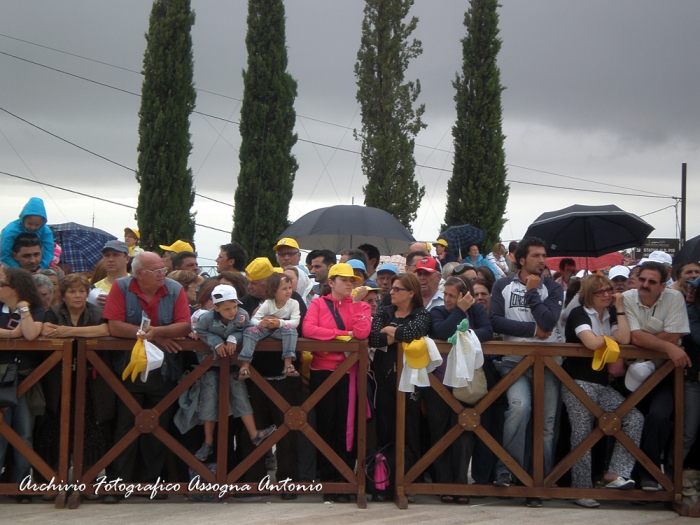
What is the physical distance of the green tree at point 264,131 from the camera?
17.8m

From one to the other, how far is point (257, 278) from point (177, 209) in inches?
462

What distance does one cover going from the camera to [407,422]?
5.72 meters

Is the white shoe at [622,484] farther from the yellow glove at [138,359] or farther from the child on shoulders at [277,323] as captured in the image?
the yellow glove at [138,359]

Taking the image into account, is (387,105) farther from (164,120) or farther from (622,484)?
(622,484)

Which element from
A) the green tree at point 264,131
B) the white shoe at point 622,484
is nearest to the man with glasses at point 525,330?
the white shoe at point 622,484

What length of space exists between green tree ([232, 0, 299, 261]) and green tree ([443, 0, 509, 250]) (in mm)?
5525

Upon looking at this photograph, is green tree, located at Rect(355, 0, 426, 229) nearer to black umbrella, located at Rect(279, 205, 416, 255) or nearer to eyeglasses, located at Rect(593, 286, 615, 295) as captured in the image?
black umbrella, located at Rect(279, 205, 416, 255)

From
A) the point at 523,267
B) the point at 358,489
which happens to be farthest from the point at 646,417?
the point at 358,489

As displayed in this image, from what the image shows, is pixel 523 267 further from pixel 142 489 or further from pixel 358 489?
pixel 142 489

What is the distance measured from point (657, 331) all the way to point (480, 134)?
1574 cm

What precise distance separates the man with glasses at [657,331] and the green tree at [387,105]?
15916 mm

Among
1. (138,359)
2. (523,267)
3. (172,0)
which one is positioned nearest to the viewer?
(138,359)

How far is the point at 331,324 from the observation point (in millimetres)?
5664

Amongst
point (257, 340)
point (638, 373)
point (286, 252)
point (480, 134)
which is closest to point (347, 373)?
point (257, 340)
